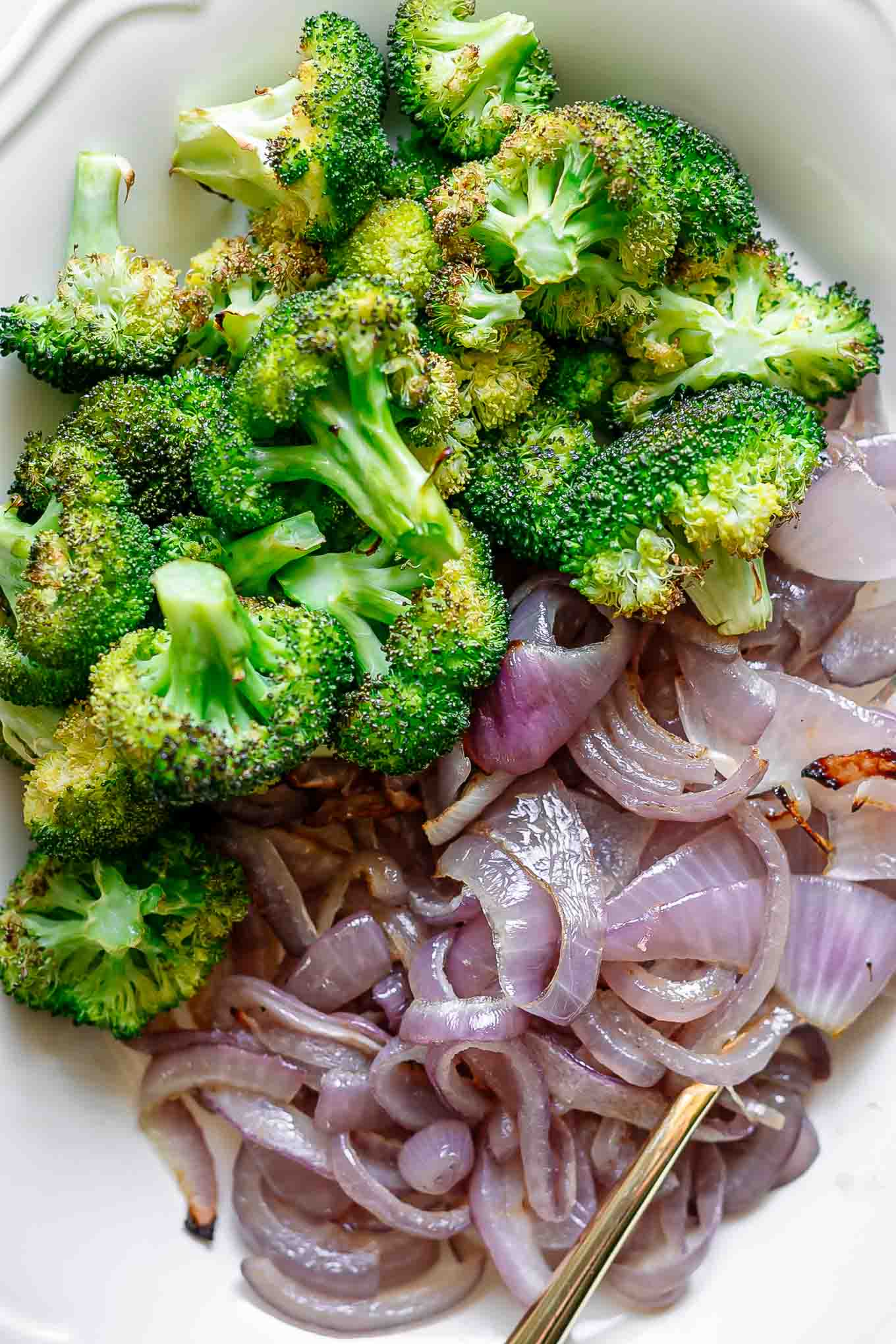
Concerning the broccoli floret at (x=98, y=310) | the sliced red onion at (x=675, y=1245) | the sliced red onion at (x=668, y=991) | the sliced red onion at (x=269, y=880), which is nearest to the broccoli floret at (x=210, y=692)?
the sliced red onion at (x=269, y=880)

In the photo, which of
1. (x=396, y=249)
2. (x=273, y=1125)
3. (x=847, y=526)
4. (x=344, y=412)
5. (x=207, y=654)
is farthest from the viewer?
(x=273, y=1125)

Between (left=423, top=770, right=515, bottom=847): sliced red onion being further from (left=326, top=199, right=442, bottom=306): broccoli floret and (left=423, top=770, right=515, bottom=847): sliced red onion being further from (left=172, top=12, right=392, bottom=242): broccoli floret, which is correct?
(left=172, top=12, right=392, bottom=242): broccoli floret

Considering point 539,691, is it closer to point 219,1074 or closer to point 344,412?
point 344,412

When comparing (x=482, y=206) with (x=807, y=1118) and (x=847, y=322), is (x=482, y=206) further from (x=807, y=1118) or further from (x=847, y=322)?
(x=807, y=1118)

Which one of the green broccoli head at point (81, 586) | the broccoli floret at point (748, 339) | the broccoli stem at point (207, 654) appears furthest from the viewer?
the broccoli floret at point (748, 339)

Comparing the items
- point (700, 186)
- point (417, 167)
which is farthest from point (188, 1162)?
point (700, 186)

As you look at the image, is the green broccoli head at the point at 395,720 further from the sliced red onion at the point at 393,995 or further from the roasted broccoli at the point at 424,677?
the sliced red onion at the point at 393,995
